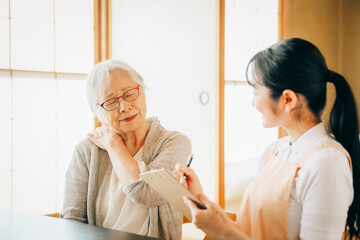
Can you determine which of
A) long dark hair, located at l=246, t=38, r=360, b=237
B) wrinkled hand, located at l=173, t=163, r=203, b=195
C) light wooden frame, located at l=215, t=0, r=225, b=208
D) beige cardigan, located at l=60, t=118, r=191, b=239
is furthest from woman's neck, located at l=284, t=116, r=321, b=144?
light wooden frame, located at l=215, t=0, r=225, b=208

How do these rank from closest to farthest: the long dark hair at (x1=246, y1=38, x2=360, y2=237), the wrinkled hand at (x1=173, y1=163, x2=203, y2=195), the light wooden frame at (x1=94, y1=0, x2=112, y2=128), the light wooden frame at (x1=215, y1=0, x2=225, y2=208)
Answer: the long dark hair at (x1=246, y1=38, x2=360, y2=237) → the wrinkled hand at (x1=173, y1=163, x2=203, y2=195) → the light wooden frame at (x1=94, y1=0, x2=112, y2=128) → the light wooden frame at (x1=215, y1=0, x2=225, y2=208)

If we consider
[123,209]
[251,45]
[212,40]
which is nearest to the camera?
[123,209]

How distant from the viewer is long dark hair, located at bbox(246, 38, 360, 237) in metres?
1.18

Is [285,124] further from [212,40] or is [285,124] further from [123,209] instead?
[212,40]

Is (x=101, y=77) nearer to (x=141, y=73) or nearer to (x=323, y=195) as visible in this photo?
(x=323, y=195)

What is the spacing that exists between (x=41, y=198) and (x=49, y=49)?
3.50 feet

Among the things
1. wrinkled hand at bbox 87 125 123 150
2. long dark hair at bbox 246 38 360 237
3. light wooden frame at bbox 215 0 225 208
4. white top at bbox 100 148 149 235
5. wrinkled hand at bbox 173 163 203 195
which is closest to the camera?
long dark hair at bbox 246 38 360 237

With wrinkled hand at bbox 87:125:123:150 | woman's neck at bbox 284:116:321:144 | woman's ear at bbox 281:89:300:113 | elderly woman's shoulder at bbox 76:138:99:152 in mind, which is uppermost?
woman's ear at bbox 281:89:300:113

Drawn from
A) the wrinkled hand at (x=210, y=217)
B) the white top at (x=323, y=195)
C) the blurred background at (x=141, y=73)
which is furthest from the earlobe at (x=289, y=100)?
the blurred background at (x=141, y=73)

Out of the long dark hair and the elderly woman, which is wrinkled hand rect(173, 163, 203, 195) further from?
the long dark hair

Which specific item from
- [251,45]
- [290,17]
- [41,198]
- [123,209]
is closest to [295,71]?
[123,209]

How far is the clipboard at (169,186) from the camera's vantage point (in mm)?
1064

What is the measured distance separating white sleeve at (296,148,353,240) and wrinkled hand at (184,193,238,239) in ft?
0.75

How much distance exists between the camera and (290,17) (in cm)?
432
